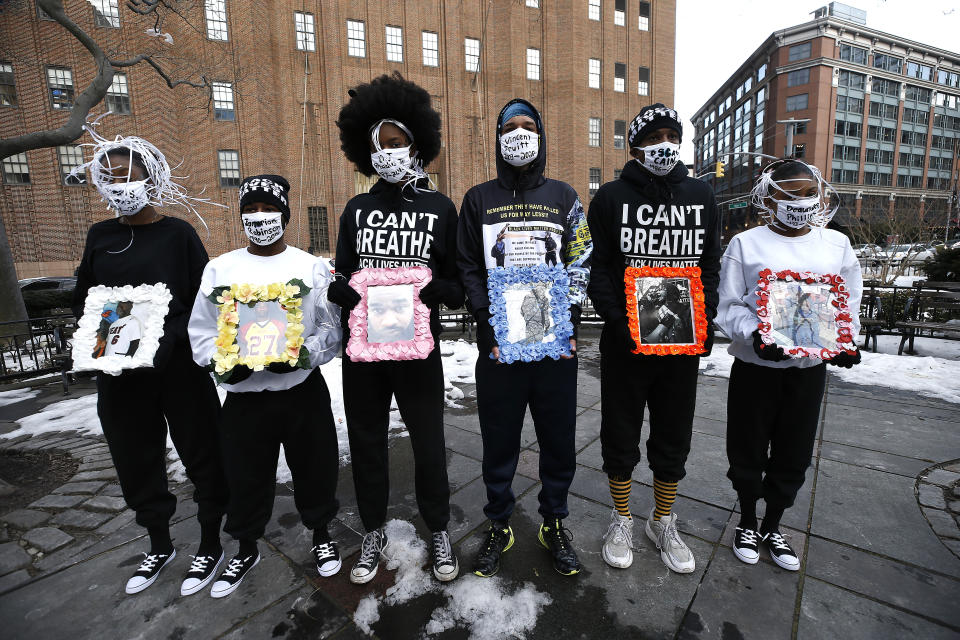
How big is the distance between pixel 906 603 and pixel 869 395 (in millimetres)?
4360

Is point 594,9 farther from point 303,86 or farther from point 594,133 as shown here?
point 303,86

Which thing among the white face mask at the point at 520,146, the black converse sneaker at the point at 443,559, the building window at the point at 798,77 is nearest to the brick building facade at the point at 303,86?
the white face mask at the point at 520,146

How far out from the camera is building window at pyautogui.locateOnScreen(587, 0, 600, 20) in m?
31.2

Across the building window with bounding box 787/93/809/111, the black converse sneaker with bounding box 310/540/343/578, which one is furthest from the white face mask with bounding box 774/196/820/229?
the building window with bounding box 787/93/809/111

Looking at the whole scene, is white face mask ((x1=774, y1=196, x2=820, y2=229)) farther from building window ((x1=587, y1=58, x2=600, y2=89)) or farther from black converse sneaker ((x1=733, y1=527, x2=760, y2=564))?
building window ((x1=587, y1=58, x2=600, y2=89))

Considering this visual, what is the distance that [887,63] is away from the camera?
5775 centimetres

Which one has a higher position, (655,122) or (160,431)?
(655,122)

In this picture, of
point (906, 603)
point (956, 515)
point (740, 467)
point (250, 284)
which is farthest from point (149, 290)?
point (956, 515)

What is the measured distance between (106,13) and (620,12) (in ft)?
106

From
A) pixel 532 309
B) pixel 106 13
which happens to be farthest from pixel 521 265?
pixel 106 13

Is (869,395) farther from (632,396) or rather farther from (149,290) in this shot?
(149,290)

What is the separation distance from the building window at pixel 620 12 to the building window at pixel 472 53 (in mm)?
11617

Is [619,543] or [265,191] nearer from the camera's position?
[265,191]

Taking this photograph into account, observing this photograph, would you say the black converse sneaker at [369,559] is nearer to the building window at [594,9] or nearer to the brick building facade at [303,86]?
the brick building facade at [303,86]
